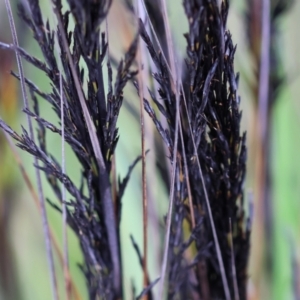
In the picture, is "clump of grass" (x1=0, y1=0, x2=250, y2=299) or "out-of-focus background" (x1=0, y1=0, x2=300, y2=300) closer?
"clump of grass" (x1=0, y1=0, x2=250, y2=299)

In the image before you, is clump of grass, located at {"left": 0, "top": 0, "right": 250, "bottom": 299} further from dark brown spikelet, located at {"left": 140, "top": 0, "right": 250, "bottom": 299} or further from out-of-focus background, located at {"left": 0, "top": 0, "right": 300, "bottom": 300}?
out-of-focus background, located at {"left": 0, "top": 0, "right": 300, "bottom": 300}

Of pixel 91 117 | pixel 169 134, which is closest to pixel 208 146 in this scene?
pixel 169 134

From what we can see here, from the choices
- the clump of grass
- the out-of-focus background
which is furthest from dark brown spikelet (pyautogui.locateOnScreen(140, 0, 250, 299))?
the out-of-focus background

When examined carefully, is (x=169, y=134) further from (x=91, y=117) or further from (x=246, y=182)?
(x=246, y=182)

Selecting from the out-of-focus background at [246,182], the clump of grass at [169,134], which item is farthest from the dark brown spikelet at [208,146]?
the out-of-focus background at [246,182]

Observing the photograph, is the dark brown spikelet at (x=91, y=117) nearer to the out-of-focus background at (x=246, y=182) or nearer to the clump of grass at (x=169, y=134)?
the clump of grass at (x=169, y=134)

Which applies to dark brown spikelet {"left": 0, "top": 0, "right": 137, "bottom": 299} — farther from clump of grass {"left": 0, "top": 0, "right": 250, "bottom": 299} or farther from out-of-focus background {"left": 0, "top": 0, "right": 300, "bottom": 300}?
out-of-focus background {"left": 0, "top": 0, "right": 300, "bottom": 300}
